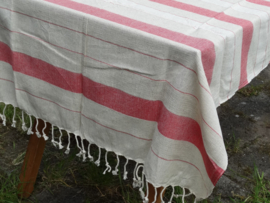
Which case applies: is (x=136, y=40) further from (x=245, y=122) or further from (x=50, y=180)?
(x=245, y=122)

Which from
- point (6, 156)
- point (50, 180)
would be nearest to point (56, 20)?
point (50, 180)

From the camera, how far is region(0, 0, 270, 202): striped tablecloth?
860mm

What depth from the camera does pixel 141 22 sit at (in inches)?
36.8

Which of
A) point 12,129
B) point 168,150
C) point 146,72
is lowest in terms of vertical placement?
point 12,129

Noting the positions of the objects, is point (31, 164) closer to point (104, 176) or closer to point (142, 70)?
point (104, 176)

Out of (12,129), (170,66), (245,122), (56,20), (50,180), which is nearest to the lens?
(170,66)

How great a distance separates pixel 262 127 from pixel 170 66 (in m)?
1.53

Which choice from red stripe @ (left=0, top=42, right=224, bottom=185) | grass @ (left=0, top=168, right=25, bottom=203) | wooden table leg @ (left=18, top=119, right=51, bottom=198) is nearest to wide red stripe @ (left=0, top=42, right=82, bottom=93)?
red stripe @ (left=0, top=42, right=224, bottom=185)

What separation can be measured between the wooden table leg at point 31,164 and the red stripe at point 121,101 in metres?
0.33

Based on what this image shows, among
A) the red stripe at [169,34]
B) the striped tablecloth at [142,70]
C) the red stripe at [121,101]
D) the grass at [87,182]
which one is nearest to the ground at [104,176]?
the grass at [87,182]

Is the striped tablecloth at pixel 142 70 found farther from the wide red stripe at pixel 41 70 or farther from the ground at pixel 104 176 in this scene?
the ground at pixel 104 176

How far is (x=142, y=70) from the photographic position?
896 millimetres

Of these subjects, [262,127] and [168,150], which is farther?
[262,127]

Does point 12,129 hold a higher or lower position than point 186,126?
lower
